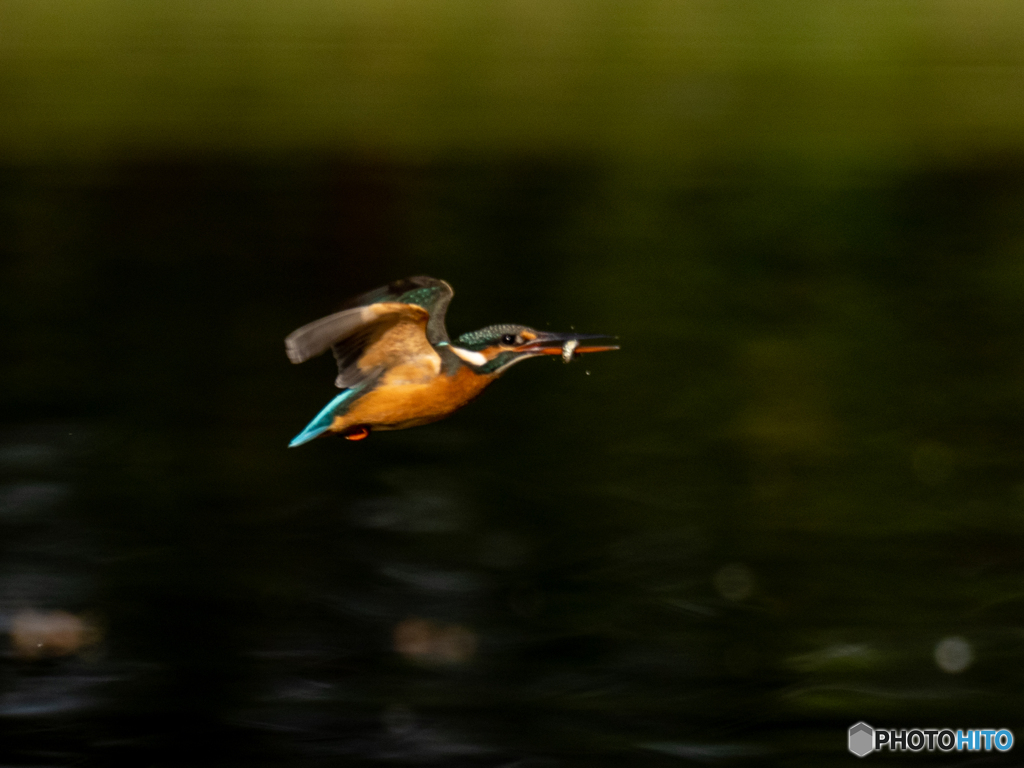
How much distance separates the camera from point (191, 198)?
10.5 metres

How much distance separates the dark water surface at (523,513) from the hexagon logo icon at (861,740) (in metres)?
0.05

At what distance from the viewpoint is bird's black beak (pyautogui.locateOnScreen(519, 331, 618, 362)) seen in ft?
8.40

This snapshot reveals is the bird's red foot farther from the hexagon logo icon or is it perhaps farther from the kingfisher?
the hexagon logo icon

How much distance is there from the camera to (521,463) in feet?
18.0

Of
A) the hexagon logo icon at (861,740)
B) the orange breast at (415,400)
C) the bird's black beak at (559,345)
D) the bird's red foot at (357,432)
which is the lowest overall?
the hexagon logo icon at (861,740)

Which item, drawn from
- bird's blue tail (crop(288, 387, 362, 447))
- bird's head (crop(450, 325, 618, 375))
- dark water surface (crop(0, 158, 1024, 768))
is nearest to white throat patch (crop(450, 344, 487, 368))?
bird's head (crop(450, 325, 618, 375))

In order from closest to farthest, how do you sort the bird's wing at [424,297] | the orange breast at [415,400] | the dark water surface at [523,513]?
the orange breast at [415,400] → the bird's wing at [424,297] → the dark water surface at [523,513]

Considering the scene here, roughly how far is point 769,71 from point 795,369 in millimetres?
11028

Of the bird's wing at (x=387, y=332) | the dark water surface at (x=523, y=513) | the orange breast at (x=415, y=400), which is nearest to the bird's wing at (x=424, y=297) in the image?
the bird's wing at (x=387, y=332)

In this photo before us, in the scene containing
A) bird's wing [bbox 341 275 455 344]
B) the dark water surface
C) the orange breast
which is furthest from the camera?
the dark water surface

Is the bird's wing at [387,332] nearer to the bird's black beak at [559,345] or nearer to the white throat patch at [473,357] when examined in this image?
the white throat patch at [473,357]

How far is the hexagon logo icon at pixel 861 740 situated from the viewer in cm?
365

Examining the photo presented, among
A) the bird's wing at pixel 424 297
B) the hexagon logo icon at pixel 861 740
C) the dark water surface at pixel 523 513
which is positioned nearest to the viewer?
the bird's wing at pixel 424 297

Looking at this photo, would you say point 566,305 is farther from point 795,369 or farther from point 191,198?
point 191,198
